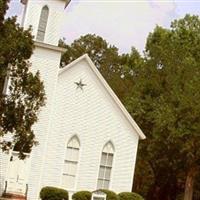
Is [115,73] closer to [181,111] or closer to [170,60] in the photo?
[170,60]

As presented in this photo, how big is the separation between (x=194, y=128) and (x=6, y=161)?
16.4 m

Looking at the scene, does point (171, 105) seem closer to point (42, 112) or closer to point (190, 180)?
point (190, 180)

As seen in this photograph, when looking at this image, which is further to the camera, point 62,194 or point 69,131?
point 69,131

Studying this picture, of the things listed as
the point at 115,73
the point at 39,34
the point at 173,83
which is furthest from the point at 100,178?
the point at 115,73

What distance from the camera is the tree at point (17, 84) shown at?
19078 mm

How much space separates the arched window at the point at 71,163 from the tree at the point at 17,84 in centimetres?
1018

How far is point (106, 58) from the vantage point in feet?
210

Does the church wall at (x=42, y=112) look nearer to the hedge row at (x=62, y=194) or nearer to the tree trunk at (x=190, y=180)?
the hedge row at (x=62, y=194)

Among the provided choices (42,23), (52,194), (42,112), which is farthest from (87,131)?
(42,23)

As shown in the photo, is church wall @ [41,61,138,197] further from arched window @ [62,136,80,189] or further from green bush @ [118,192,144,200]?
green bush @ [118,192,144,200]

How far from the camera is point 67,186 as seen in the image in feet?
97.6

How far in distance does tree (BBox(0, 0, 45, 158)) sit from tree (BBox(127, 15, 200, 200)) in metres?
21.9

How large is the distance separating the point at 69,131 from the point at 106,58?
3449cm

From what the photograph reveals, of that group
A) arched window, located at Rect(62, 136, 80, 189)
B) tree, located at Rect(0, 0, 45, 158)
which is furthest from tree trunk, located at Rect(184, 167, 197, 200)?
tree, located at Rect(0, 0, 45, 158)
